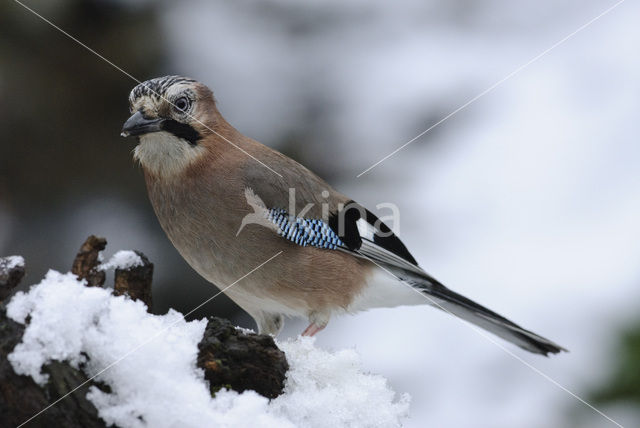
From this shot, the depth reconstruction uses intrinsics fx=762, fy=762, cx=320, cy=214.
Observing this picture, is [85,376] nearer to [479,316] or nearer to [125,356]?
[125,356]

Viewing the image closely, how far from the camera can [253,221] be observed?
2.92 metres

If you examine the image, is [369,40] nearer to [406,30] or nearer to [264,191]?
[406,30]

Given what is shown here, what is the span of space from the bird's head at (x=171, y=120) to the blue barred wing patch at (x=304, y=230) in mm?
413

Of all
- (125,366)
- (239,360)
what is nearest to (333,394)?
(239,360)

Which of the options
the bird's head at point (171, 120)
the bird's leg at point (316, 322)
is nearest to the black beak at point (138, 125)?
the bird's head at point (171, 120)

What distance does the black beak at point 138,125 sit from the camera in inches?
105

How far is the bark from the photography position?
5.29ft

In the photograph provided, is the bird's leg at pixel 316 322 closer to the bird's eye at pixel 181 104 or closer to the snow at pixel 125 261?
the bird's eye at pixel 181 104

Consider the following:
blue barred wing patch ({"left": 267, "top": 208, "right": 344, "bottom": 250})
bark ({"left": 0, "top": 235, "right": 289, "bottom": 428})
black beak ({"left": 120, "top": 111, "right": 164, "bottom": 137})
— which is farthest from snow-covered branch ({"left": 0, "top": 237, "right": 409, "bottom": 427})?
blue barred wing patch ({"left": 267, "top": 208, "right": 344, "bottom": 250})

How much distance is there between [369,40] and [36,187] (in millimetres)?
2160

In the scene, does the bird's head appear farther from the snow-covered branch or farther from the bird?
the snow-covered branch

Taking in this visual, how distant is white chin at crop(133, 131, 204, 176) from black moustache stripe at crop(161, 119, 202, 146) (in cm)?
2

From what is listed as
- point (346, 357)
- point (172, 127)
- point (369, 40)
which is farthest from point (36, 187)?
point (346, 357)

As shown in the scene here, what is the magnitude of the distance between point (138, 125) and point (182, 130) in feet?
0.98
